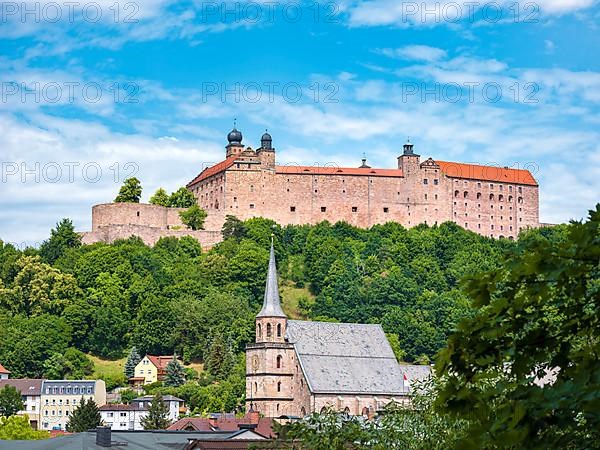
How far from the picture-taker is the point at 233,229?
115m

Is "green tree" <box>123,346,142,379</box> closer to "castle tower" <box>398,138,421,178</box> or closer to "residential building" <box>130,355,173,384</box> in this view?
"residential building" <box>130,355,173,384</box>

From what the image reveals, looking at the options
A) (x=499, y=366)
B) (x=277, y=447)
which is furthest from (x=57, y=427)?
(x=499, y=366)

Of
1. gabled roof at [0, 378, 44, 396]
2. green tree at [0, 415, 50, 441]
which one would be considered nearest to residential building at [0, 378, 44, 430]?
gabled roof at [0, 378, 44, 396]

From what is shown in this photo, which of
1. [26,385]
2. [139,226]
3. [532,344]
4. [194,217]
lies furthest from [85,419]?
[532,344]

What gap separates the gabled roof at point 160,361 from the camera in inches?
3829

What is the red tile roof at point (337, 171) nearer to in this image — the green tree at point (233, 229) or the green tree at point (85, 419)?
the green tree at point (233, 229)

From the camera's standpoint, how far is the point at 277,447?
15.6 meters

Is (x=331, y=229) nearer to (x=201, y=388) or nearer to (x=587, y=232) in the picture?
(x=201, y=388)

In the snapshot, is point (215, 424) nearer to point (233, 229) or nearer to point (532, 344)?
point (233, 229)

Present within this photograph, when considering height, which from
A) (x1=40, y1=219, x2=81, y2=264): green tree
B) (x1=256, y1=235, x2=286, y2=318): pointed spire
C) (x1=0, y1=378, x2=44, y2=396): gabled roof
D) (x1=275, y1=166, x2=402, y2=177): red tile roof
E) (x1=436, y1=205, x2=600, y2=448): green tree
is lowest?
(x1=0, y1=378, x2=44, y2=396): gabled roof

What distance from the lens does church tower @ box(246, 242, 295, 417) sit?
67688 millimetres

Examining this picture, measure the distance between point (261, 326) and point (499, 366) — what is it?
64.0 metres

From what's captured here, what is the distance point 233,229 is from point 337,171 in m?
13.2

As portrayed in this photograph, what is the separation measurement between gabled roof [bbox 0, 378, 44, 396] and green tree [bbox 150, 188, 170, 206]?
33.1 meters
